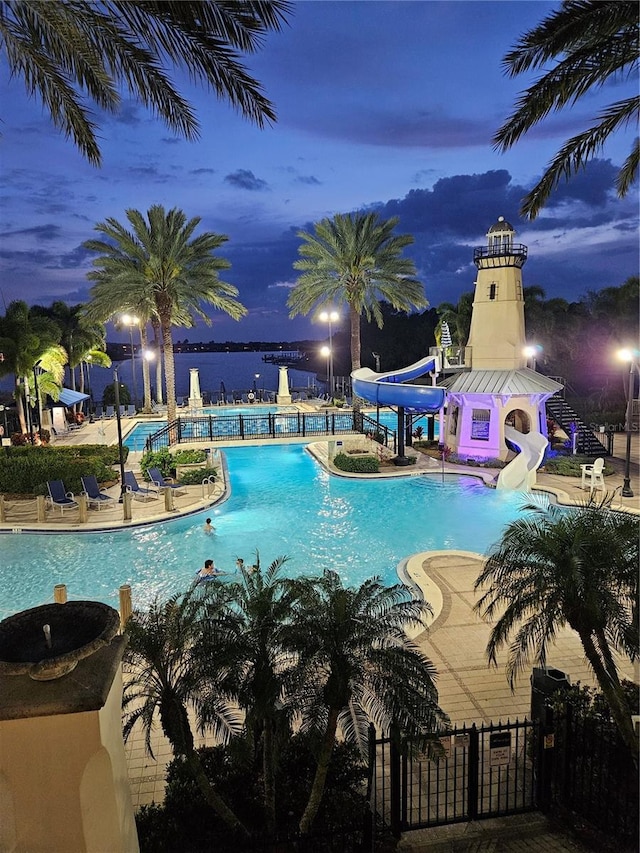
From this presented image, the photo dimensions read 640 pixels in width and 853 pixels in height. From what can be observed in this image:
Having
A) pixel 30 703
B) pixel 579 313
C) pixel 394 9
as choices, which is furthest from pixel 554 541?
pixel 579 313

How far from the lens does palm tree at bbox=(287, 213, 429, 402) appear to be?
1273 inches

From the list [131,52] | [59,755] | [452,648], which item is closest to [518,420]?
[452,648]

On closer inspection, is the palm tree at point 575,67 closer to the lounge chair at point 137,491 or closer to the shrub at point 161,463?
the lounge chair at point 137,491

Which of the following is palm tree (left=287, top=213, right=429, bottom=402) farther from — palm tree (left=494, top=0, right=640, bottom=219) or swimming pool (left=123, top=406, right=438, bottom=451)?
palm tree (left=494, top=0, right=640, bottom=219)

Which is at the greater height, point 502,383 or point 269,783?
point 502,383

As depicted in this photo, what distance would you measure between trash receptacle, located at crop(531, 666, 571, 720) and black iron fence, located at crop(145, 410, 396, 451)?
19.0 metres

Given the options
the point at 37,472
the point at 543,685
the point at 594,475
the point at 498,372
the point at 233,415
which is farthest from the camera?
the point at 233,415

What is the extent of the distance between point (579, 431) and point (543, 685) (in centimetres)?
1920

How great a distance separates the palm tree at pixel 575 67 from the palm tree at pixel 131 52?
159 inches

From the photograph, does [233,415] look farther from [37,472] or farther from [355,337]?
[37,472]

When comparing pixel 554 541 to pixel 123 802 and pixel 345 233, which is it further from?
pixel 345 233

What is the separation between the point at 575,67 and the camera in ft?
27.8

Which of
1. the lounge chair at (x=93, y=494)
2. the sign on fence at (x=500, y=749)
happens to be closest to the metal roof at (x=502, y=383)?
the lounge chair at (x=93, y=494)

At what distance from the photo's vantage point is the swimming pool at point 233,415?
2966cm
